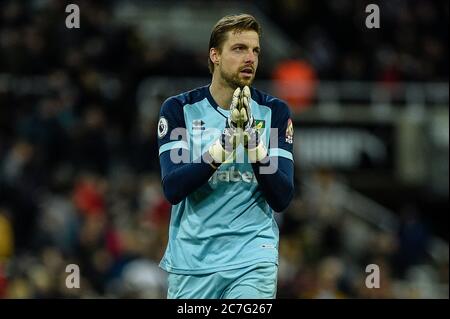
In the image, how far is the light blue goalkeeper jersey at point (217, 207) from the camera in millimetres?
6734

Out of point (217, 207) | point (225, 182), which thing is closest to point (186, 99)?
point (225, 182)

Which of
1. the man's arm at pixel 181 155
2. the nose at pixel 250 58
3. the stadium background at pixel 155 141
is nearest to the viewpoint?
the man's arm at pixel 181 155

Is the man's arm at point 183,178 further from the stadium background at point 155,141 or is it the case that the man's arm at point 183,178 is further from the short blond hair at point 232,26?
the stadium background at point 155,141

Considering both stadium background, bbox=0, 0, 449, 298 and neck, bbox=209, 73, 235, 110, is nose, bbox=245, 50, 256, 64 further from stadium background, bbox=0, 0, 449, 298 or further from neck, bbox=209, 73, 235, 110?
stadium background, bbox=0, 0, 449, 298

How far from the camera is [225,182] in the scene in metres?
6.79

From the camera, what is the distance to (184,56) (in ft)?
63.4

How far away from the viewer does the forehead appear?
6742 mm

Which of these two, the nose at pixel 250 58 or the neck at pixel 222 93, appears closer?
the nose at pixel 250 58

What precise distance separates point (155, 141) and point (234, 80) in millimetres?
9935

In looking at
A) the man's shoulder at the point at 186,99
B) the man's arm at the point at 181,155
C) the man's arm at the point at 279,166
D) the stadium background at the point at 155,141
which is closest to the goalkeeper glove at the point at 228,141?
the man's arm at the point at 181,155

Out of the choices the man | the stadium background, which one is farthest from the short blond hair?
the stadium background
